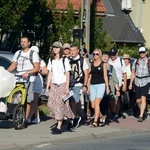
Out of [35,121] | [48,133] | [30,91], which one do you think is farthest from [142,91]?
[48,133]

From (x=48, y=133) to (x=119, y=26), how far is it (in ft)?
109

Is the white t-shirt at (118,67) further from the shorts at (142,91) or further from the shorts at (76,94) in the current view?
the shorts at (76,94)

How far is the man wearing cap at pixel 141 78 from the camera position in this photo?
16.8 meters

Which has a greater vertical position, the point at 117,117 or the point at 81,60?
the point at 81,60

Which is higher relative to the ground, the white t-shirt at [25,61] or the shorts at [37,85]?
the white t-shirt at [25,61]

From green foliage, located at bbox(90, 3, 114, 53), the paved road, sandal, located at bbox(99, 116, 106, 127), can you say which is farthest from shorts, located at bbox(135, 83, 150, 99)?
green foliage, located at bbox(90, 3, 114, 53)

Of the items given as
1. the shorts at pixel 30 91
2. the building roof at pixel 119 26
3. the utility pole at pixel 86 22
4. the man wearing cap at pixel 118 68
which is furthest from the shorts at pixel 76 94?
the building roof at pixel 119 26

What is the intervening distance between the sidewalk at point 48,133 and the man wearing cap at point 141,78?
58 centimetres

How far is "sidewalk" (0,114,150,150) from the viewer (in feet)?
41.5

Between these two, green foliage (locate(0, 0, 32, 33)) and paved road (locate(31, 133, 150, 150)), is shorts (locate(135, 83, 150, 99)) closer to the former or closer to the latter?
paved road (locate(31, 133, 150, 150))

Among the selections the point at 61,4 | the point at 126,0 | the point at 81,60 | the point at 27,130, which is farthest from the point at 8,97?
the point at 126,0

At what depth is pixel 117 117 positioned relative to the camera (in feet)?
56.3

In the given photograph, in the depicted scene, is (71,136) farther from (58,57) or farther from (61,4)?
(61,4)

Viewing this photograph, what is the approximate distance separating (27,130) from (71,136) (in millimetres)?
1040
